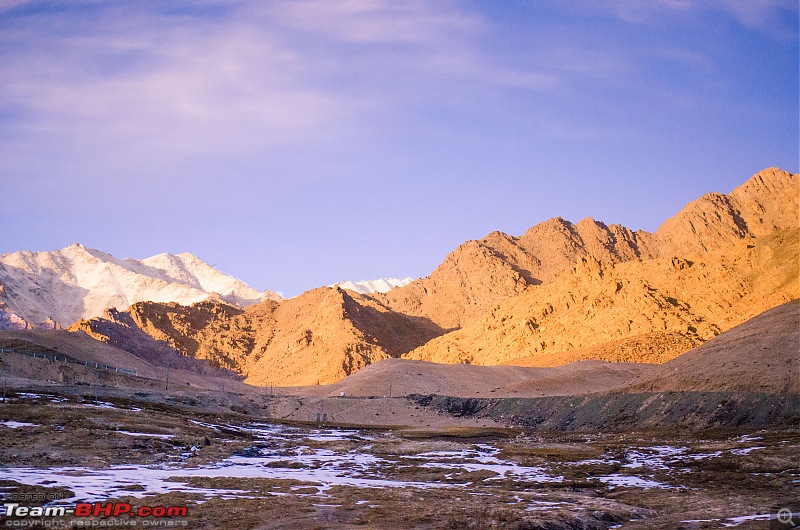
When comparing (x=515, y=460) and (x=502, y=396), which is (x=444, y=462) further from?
(x=502, y=396)

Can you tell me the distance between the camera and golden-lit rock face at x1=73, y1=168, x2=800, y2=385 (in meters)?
121

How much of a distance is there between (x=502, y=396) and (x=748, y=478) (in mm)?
69637

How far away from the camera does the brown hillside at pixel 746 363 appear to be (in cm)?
5938

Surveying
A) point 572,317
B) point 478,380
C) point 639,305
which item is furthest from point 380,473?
point 572,317

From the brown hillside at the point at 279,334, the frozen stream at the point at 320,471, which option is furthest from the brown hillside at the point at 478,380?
the frozen stream at the point at 320,471

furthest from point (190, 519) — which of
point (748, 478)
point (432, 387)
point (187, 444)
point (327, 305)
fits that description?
point (327, 305)

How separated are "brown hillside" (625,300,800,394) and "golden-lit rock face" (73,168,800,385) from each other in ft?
129

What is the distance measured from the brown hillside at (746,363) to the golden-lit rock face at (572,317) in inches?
1551

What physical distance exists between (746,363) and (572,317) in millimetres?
78329

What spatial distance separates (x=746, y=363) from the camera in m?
64.1

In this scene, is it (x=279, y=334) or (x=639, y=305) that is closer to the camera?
(x=639, y=305)

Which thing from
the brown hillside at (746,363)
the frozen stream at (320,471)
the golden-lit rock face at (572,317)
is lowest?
the frozen stream at (320,471)

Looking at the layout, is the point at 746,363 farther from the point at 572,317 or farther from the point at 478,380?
the point at 572,317

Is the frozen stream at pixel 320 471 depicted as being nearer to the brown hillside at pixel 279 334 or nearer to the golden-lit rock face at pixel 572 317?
the golden-lit rock face at pixel 572 317
